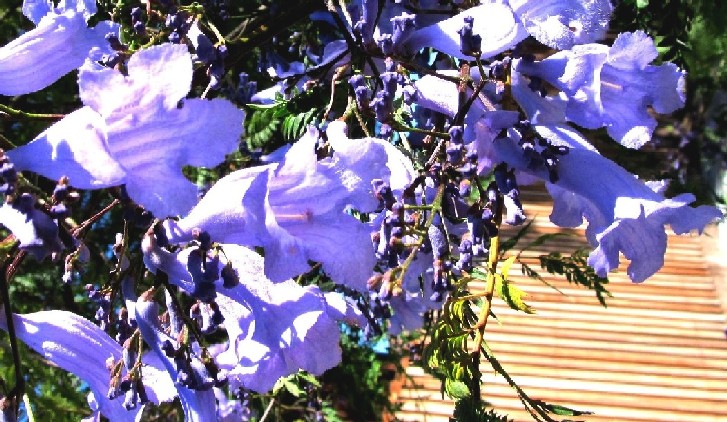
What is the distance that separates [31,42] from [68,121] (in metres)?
0.17

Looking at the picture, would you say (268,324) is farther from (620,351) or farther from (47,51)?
(620,351)

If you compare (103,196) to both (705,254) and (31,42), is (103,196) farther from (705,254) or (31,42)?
(705,254)

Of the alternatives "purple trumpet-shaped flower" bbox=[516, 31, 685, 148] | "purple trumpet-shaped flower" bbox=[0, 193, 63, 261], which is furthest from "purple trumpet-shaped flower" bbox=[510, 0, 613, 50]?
"purple trumpet-shaped flower" bbox=[0, 193, 63, 261]

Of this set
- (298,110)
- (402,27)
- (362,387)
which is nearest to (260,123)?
(298,110)

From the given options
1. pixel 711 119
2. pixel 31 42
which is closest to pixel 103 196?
pixel 31 42

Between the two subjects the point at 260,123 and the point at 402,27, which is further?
the point at 260,123

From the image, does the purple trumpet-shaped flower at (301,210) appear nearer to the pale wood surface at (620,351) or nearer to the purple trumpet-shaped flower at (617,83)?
the purple trumpet-shaped flower at (617,83)

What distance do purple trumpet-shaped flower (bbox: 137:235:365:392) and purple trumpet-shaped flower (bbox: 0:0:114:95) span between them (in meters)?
0.22

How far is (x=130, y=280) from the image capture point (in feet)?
2.43

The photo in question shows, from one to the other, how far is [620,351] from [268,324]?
321cm

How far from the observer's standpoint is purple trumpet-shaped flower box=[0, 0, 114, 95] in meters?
0.71

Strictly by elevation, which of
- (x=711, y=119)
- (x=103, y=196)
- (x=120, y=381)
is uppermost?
(x=120, y=381)

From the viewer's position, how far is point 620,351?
3619 mm

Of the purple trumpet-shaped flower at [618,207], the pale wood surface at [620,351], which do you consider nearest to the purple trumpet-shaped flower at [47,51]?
the purple trumpet-shaped flower at [618,207]
